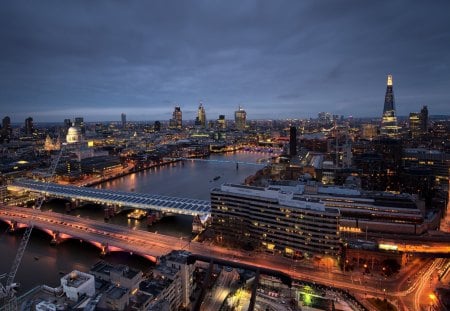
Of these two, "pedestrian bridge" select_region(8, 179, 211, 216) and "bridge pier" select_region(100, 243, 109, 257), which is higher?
"pedestrian bridge" select_region(8, 179, 211, 216)

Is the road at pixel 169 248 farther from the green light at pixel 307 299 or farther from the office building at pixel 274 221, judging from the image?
the green light at pixel 307 299

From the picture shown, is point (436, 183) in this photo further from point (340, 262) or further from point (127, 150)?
point (127, 150)

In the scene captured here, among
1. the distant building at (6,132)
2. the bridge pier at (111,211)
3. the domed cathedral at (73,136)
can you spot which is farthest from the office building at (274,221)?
the distant building at (6,132)

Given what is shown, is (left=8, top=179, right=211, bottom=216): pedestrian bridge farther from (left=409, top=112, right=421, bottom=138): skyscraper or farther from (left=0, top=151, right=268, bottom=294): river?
(left=409, top=112, right=421, bottom=138): skyscraper

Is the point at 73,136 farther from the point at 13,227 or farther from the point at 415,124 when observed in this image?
the point at 415,124

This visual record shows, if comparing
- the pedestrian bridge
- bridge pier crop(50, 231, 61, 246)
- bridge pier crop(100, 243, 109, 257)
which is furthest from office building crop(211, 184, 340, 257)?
bridge pier crop(50, 231, 61, 246)

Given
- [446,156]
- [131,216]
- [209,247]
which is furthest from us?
[446,156]

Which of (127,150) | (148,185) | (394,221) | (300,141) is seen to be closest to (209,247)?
(394,221)
